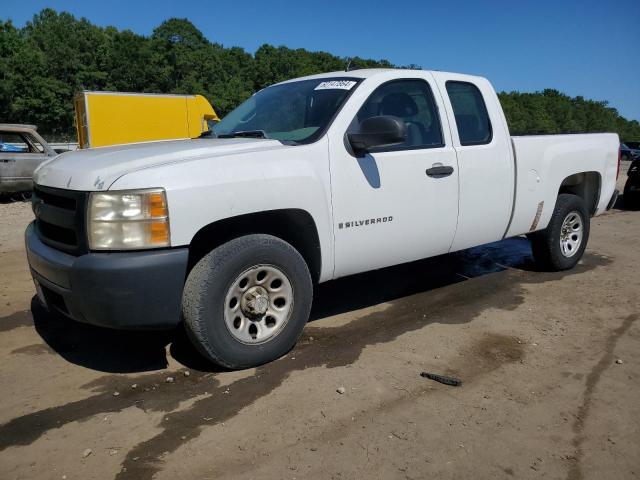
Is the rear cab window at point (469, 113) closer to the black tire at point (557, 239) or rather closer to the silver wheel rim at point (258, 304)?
the black tire at point (557, 239)

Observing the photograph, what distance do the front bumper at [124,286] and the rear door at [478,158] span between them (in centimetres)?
244

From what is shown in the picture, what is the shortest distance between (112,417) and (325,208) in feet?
5.80

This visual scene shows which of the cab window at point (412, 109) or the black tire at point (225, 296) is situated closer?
the black tire at point (225, 296)

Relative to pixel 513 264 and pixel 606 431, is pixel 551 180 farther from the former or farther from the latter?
pixel 606 431

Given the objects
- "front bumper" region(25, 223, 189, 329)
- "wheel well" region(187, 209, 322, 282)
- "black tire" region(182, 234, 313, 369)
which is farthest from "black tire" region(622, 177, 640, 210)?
"front bumper" region(25, 223, 189, 329)

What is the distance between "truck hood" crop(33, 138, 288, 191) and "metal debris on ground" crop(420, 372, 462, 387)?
68.1 inches

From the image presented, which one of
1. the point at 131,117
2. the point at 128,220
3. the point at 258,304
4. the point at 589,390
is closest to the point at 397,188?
the point at 258,304

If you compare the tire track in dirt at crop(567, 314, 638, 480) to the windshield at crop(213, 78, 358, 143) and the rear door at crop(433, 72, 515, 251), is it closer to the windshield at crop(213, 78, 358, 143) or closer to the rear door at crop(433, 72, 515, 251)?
the rear door at crop(433, 72, 515, 251)

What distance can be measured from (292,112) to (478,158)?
1597 mm

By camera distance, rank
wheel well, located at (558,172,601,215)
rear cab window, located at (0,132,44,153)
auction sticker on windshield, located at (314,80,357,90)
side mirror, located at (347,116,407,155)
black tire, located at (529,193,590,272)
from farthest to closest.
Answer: rear cab window, located at (0,132,44,153)
wheel well, located at (558,172,601,215)
black tire, located at (529,193,590,272)
auction sticker on windshield, located at (314,80,357,90)
side mirror, located at (347,116,407,155)

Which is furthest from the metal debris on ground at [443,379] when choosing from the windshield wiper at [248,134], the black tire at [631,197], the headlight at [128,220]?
the black tire at [631,197]

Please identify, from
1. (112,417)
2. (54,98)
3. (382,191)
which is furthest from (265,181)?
(54,98)

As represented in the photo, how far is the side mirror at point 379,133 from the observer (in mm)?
3428

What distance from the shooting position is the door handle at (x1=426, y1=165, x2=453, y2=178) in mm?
4059
